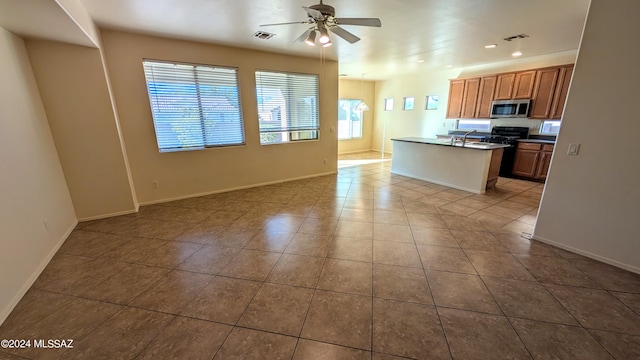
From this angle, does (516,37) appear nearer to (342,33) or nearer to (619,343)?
A: (342,33)

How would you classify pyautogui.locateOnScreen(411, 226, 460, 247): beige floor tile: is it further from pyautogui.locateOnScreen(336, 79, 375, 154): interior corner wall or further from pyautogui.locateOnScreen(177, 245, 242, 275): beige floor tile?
pyautogui.locateOnScreen(336, 79, 375, 154): interior corner wall

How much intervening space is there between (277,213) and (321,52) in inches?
130

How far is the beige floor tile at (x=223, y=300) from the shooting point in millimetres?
1832

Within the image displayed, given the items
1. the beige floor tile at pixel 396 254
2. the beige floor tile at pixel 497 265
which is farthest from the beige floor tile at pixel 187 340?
the beige floor tile at pixel 497 265

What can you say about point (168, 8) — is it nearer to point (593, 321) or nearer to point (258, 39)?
point (258, 39)

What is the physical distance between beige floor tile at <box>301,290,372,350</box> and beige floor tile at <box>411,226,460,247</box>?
4.21ft

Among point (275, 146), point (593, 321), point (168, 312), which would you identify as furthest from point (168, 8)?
point (593, 321)

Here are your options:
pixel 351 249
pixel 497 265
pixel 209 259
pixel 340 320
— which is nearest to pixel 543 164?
pixel 497 265

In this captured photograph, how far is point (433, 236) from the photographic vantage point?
2984mm

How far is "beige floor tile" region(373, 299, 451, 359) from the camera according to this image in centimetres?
154

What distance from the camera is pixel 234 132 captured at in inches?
182

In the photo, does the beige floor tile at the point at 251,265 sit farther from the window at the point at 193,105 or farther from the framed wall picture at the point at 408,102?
the framed wall picture at the point at 408,102

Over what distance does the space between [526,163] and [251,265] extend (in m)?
6.30

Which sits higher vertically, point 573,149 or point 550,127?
point 550,127
